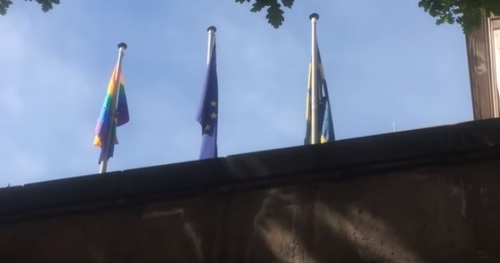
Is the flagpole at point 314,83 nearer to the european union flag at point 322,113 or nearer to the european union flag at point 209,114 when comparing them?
the european union flag at point 322,113

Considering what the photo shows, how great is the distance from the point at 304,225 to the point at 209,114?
13398 mm

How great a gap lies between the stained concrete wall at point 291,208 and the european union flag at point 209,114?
39.3ft

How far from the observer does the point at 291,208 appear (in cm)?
579

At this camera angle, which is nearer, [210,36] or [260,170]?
[260,170]

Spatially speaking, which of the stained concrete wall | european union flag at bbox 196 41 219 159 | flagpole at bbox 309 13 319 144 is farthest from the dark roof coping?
european union flag at bbox 196 41 219 159

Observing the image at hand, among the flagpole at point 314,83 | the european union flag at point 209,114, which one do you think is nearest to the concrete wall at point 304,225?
the flagpole at point 314,83

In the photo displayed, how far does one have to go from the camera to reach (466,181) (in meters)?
5.50

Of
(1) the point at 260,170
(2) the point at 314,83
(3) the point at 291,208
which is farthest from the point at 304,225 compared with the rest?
(2) the point at 314,83

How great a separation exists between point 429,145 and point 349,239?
80 cm

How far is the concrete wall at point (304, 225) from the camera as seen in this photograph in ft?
17.6

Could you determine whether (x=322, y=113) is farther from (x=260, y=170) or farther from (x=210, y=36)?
(x=260, y=170)

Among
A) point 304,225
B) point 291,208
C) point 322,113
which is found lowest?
point 304,225

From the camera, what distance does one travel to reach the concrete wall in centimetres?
538

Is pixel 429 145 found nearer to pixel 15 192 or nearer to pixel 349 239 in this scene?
pixel 349 239
